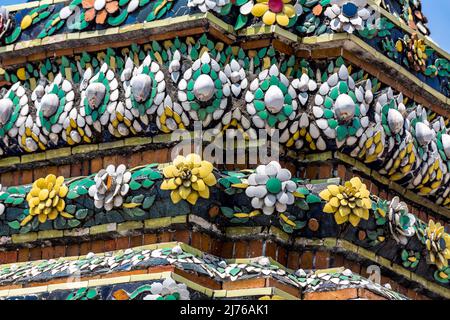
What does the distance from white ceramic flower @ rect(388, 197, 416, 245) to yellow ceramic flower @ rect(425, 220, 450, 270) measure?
13.5 inches

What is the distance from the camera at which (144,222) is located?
51.9ft

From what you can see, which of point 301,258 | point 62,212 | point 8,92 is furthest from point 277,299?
point 8,92

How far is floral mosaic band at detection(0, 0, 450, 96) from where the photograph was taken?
635 inches

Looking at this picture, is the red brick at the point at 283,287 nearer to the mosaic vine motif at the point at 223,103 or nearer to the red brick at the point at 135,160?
the mosaic vine motif at the point at 223,103

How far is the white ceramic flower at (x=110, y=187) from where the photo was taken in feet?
52.1

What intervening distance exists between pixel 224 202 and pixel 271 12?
1.55m

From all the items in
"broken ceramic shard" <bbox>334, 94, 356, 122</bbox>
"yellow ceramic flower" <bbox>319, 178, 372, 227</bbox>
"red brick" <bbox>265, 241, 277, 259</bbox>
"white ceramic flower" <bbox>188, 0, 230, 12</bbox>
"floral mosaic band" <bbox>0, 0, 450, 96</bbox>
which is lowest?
"red brick" <bbox>265, 241, 277, 259</bbox>

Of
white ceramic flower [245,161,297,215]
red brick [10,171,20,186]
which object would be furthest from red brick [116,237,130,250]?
red brick [10,171,20,186]

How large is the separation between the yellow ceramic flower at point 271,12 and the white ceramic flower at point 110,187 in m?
1.59

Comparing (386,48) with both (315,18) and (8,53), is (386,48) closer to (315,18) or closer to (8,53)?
(315,18)

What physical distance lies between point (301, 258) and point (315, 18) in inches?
74.8

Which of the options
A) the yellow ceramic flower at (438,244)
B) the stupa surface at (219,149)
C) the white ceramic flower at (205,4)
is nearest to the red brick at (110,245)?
the stupa surface at (219,149)

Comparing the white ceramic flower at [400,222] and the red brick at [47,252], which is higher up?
the white ceramic flower at [400,222]

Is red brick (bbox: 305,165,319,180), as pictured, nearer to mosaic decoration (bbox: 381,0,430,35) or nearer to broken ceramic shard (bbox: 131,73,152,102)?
broken ceramic shard (bbox: 131,73,152,102)
